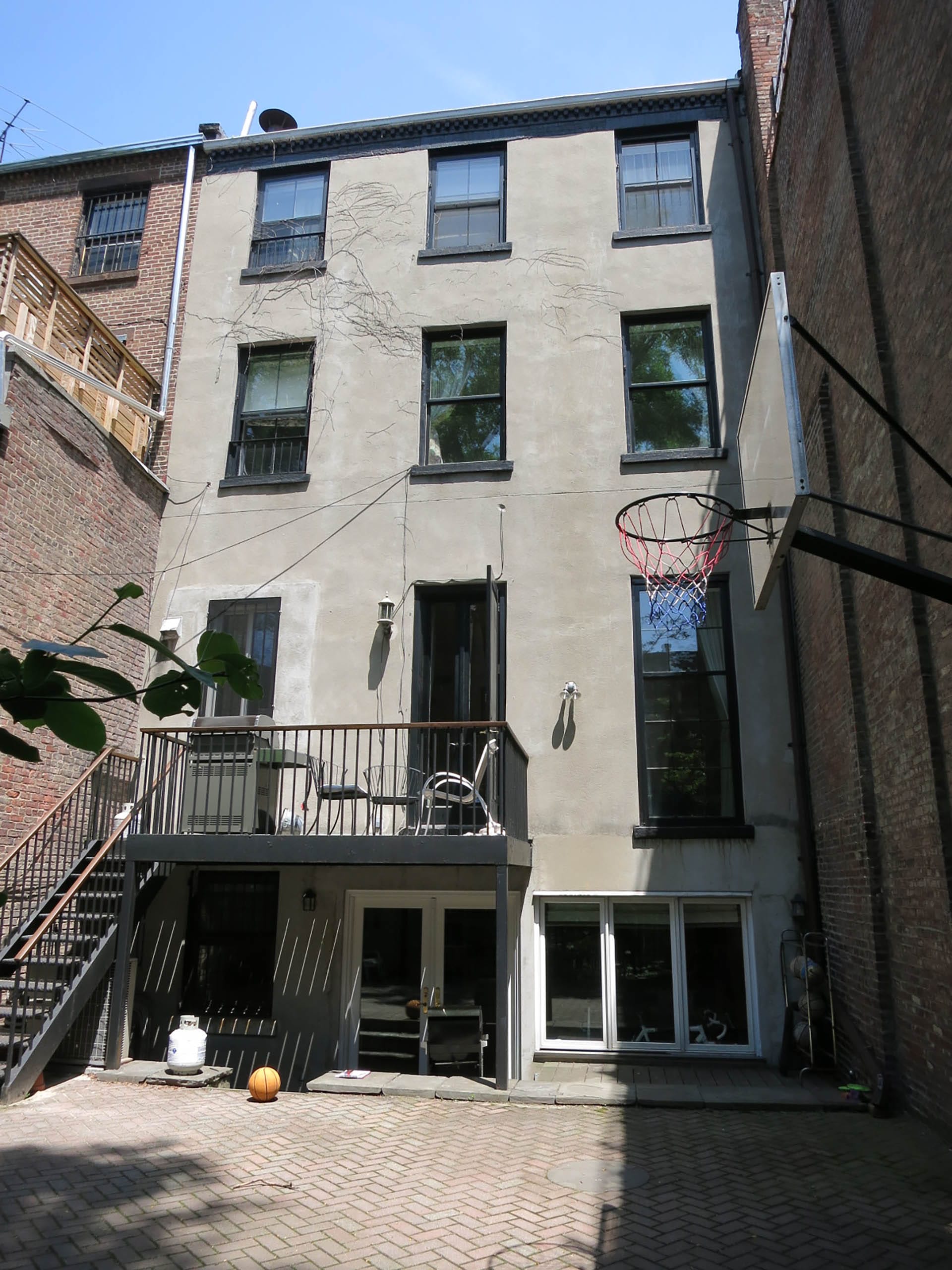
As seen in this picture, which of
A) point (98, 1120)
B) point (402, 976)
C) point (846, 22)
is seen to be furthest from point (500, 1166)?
point (846, 22)

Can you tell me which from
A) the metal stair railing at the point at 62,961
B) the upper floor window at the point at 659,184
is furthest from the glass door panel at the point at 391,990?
the upper floor window at the point at 659,184

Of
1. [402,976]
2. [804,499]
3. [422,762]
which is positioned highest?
[804,499]

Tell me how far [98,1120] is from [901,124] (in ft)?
28.9

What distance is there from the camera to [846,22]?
24.7 ft

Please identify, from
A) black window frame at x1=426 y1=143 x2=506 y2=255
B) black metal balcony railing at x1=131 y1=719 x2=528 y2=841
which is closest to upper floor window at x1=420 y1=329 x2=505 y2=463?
black window frame at x1=426 y1=143 x2=506 y2=255

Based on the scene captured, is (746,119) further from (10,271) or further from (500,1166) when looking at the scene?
(500,1166)

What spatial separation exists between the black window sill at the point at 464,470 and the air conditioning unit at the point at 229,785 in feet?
11.3

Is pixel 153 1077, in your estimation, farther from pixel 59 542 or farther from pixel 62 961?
pixel 59 542

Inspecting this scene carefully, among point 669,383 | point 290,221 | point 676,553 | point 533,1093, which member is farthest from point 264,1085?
point 290,221

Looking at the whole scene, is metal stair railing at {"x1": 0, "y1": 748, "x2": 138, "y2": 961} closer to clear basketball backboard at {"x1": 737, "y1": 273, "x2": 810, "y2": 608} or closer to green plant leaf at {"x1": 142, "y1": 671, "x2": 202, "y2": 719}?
clear basketball backboard at {"x1": 737, "y1": 273, "x2": 810, "y2": 608}

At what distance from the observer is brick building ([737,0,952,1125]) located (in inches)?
231

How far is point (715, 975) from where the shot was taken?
8.80 m

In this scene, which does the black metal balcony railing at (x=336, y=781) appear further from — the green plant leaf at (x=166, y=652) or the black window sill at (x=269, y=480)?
the green plant leaf at (x=166, y=652)

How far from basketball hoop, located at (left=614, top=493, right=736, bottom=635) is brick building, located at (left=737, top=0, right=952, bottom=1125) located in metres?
0.91
